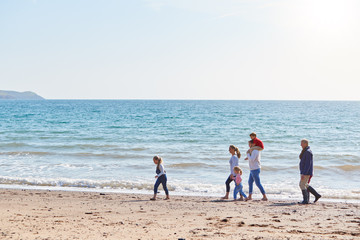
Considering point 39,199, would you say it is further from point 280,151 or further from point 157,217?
point 280,151

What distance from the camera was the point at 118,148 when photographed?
2066 cm

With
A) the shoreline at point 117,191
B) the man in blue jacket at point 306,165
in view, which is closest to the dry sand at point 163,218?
the man in blue jacket at point 306,165

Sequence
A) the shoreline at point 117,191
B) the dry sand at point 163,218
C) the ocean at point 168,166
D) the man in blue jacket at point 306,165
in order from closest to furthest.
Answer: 1. the dry sand at point 163,218
2. the man in blue jacket at point 306,165
3. the shoreline at point 117,191
4. the ocean at point 168,166

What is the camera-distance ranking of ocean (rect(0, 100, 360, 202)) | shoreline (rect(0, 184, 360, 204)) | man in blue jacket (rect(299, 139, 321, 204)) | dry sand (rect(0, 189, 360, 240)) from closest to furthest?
dry sand (rect(0, 189, 360, 240)) < man in blue jacket (rect(299, 139, 321, 204)) < shoreline (rect(0, 184, 360, 204)) < ocean (rect(0, 100, 360, 202))

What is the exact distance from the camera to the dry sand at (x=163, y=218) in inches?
234

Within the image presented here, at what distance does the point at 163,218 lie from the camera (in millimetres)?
7293

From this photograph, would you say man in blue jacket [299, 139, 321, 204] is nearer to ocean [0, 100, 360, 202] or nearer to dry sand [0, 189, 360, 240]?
dry sand [0, 189, 360, 240]

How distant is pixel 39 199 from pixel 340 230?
23.4 ft

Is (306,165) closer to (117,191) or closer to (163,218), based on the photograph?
(163,218)

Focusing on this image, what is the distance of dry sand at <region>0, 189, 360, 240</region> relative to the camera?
5.94 metres

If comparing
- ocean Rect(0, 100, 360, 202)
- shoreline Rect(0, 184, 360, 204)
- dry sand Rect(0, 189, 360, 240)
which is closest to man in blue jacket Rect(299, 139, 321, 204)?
dry sand Rect(0, 189, 360, 240)

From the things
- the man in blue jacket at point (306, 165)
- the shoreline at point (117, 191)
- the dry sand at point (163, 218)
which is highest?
the man in blue jacket at point (306, 165)

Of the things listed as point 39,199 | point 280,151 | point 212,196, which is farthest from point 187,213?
point 280,151

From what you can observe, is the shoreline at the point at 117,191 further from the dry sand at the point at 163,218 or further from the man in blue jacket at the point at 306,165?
the man in blue jacket at the point at 306,165
